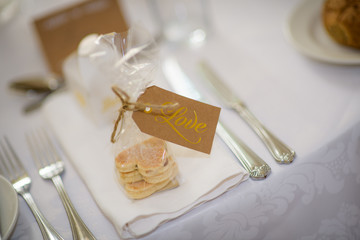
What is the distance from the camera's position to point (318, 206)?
0.72 metres

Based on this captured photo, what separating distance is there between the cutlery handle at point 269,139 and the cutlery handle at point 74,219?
44 cm

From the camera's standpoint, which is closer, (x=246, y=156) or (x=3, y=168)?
(x=246, y=156)

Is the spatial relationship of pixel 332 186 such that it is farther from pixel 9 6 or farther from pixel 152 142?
pixel 9 6

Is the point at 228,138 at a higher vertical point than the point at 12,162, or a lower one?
lower

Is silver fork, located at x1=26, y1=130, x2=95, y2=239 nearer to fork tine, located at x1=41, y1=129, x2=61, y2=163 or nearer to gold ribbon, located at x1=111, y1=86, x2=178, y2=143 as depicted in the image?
fork tine, located at x1=41, y1=129, x2=61, y2=163

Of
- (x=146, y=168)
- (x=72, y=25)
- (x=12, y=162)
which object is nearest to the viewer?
(x=146, y=168)

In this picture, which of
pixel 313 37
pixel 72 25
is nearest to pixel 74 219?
pixel 72 25

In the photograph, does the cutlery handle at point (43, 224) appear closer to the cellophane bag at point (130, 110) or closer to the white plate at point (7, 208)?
the white plate at point (7, 208)

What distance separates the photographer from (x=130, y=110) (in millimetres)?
700

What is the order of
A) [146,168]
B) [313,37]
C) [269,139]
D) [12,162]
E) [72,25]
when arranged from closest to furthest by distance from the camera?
[146,168] < [269,139] < [12,162] < [313,37] < [72,25]

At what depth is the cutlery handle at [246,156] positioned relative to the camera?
70 centimetres

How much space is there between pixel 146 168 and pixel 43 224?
0.27m

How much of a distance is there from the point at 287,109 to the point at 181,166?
0.34 meters

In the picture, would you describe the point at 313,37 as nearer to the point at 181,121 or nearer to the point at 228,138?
the point at 228,138
